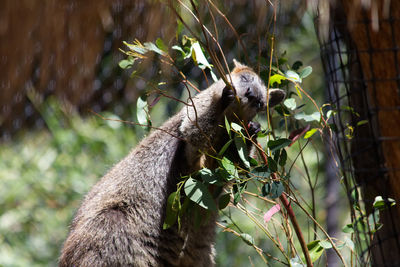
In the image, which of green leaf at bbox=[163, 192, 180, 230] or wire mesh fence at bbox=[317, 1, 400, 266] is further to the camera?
wire mesh fence at bbox=[317, 1, 400, 266]

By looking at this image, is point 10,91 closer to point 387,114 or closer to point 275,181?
point 275,181

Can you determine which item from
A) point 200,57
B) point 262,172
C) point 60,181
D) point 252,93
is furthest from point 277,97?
point 60,181

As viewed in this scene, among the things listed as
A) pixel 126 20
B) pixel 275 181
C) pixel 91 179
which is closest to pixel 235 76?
pixel 126 20

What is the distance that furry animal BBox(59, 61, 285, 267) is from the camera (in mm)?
2451

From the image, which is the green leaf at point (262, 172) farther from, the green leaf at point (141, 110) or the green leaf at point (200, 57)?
the green leaf at point (141, 110)

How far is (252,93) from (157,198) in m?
0.72

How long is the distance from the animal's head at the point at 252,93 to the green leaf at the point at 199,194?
60 cm

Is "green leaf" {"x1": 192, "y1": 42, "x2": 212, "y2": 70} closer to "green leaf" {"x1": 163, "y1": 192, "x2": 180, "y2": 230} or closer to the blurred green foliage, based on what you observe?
"green leaf" {"x1": 163, "y1": 192, "x2": 180, "y2": 230}

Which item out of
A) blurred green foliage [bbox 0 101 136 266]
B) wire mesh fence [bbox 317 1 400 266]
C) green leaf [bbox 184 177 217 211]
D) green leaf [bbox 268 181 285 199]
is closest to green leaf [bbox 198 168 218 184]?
green leaf [bbox 184 177 217 211]

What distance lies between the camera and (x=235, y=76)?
105 inches

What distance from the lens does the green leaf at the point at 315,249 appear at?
7.21ft

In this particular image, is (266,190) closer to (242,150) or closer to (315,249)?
(242,150)

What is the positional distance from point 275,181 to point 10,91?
1.37m

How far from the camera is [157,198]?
258 cm
